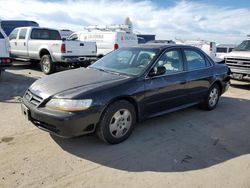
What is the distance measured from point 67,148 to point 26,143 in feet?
2.26

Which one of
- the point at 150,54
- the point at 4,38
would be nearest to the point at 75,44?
the point at 4,38

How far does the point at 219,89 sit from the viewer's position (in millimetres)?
6062

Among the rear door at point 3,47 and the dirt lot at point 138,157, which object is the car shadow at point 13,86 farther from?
the dirt lot at point 138,157

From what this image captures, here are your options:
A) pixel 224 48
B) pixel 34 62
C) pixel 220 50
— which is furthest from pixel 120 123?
pixel 220 50

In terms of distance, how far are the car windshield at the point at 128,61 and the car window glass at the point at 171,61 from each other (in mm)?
189

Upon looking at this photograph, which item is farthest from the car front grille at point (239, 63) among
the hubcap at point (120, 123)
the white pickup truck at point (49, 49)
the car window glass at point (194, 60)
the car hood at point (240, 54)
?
the hubcap at point (120, 123)

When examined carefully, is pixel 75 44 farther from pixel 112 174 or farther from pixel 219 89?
pixel 112 174

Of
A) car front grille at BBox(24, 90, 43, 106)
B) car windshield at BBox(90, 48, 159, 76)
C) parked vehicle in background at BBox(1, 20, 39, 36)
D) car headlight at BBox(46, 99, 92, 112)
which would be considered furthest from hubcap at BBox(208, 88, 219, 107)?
parked vehicle in background at BBox(1, 20, 39, 36)

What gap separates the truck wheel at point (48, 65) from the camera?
31.7ft

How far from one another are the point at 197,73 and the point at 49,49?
258 inches

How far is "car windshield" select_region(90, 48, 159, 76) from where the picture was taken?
14.1 ft

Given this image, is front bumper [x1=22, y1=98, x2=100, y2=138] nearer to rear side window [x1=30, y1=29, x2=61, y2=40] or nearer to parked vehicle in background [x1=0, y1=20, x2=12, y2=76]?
parked vehicle in background [x1=0, y1=20, x2=12, y2=76]

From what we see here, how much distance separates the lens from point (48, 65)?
9758mm

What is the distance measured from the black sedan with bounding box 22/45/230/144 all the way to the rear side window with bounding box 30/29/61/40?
6987mm
